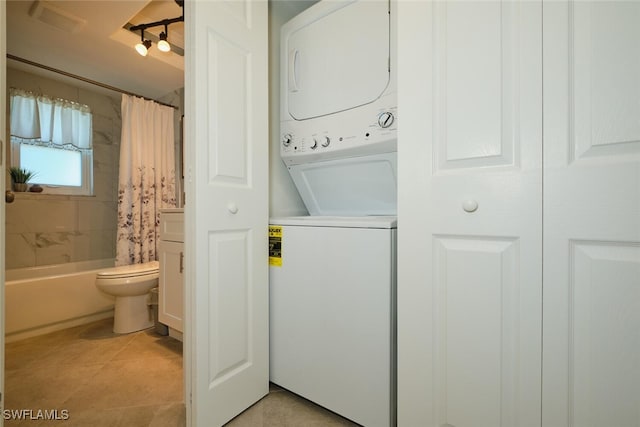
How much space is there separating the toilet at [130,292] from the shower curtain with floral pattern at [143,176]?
530 mm

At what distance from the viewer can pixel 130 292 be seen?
7.06ft

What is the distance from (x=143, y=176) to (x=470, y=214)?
301 centimetres

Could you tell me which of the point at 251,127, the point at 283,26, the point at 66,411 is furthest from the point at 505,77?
the point at 66,411

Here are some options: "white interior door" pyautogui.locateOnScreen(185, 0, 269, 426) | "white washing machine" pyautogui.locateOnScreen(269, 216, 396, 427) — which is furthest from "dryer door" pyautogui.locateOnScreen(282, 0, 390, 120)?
"white washing machine" pyautogui.locateOnScreen(269, 216, 396, 427)

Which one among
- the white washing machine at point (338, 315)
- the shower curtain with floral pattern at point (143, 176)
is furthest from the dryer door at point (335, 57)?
the shower curtain with floral pattern at point (143, 176)

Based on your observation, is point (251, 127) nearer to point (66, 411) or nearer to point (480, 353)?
point (480, 353)

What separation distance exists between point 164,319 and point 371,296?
166cm

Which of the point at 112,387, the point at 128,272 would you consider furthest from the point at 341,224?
the point at 128,272

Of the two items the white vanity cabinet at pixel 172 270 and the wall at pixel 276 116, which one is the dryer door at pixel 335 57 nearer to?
the wall at pixel 276 116

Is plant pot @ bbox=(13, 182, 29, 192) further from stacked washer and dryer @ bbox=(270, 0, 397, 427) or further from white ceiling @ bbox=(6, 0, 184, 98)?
stacked washer and dryer @ bbox=(270, 0, 397, 427)

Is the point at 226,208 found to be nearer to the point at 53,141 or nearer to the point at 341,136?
the point at 341,136

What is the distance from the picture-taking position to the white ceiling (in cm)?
184

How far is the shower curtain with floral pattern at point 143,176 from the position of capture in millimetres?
2732

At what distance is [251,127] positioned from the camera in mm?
1330
